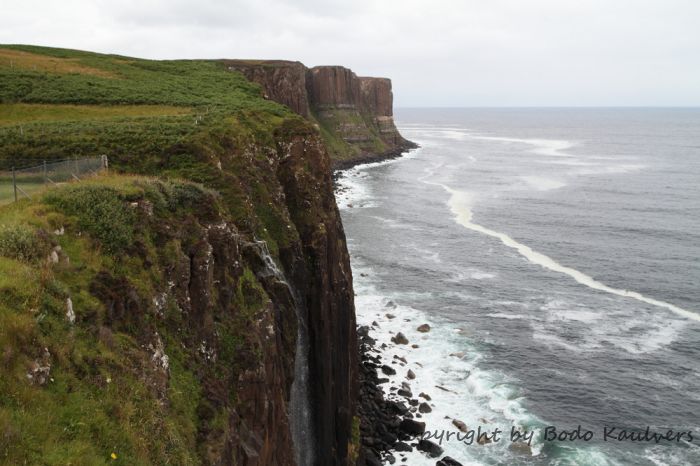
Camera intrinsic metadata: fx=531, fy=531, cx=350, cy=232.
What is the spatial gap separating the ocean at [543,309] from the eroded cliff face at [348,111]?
164 ft

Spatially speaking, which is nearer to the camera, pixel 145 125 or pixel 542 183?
pixel 145 125

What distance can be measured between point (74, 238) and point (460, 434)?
25990 mm

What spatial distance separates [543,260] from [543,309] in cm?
1473

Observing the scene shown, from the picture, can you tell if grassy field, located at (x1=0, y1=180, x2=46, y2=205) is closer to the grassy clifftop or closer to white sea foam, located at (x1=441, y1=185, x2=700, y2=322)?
the grassy clifftop

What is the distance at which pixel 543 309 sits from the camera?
4975 cm

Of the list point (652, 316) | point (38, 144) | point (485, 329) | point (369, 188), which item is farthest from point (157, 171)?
point (369, 188)

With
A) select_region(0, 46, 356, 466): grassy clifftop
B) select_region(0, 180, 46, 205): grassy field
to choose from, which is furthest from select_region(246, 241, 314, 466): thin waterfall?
select_region(0, 180, 46, 205): grassy field

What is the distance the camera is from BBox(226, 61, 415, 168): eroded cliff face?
150625mm

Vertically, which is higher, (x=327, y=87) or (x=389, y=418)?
(x=327, y=87)

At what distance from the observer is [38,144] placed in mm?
28359

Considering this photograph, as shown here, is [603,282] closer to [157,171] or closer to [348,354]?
[348,354]

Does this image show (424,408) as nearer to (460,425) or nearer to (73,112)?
(460,425)

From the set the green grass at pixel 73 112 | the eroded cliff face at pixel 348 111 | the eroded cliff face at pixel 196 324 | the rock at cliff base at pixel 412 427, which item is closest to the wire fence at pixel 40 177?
the eroded cliff face at pixel 196 324

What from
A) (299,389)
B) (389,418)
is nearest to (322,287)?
(299,389)
